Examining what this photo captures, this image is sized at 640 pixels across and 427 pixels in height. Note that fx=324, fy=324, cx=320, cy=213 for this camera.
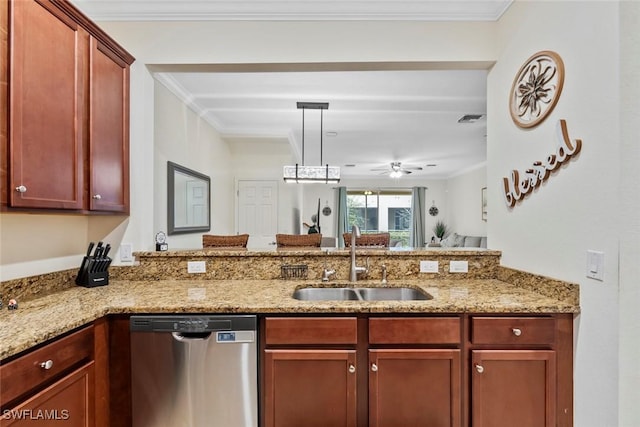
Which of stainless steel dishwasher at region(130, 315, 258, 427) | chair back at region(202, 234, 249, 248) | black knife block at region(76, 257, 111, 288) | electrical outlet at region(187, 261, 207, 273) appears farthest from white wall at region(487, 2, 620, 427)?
black knife block at region(76, 257, 111, 288)

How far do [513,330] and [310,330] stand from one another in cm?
98

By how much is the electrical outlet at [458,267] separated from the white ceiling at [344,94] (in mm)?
1352

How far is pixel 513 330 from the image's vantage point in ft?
5.13

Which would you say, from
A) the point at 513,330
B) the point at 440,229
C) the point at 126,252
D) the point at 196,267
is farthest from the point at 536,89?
the point at 440,229

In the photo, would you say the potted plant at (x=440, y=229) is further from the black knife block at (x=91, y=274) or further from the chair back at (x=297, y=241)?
the black knife block at (x=91, y=274)

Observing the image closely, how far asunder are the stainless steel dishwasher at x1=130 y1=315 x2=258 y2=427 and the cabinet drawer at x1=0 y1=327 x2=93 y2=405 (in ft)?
0.69

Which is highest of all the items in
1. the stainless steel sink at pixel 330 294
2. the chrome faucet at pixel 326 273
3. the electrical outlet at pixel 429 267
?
the electrical outlet at pixel 429 267

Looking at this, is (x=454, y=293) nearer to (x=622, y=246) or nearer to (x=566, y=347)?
(x=566, y=347)

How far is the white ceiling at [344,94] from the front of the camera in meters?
2.10

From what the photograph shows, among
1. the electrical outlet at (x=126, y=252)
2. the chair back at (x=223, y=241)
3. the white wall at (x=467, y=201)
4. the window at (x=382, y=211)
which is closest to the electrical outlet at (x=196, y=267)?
the electrical outlet at (x=126, y=252)

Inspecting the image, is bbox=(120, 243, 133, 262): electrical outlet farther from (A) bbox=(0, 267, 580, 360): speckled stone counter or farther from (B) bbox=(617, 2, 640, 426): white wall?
(B) bbox=(617, 2, 640, 426): white wall

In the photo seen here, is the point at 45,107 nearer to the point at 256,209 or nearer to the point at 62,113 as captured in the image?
the point at 62,113

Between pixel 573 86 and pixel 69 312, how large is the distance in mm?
2530

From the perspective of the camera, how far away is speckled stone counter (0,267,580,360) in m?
1.36
